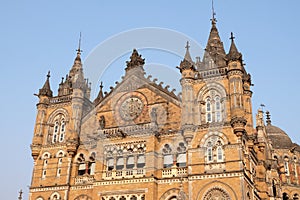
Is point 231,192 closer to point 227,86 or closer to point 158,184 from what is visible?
point 158,184

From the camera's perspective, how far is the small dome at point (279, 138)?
56134mm

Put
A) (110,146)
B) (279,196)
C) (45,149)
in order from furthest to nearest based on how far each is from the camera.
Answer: (279,196) → (45,149) → (110,146)

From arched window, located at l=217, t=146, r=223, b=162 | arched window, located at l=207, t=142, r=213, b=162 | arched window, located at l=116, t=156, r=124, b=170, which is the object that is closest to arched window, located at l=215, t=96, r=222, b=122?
arched window, located at l=207, t=142, r=213, b=162

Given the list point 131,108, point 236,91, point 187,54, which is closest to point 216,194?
point 236,91

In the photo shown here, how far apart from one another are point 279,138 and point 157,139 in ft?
91.6

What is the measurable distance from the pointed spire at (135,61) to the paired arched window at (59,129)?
30.0 ft

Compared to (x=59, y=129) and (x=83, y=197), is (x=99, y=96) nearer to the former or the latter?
(x=59, y=129)

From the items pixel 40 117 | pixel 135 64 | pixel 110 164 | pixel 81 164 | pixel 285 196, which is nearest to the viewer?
pixel 110 164

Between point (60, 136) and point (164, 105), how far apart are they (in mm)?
12159

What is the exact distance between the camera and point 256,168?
3906cm

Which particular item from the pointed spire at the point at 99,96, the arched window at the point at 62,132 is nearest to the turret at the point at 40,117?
the arched window at the point at 62,132

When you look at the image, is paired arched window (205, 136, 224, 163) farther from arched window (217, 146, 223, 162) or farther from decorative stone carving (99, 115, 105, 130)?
decorative stone carving (99, 115, 105, 130)

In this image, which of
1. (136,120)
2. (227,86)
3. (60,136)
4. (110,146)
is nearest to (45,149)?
(60,136)

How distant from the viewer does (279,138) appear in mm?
57312
